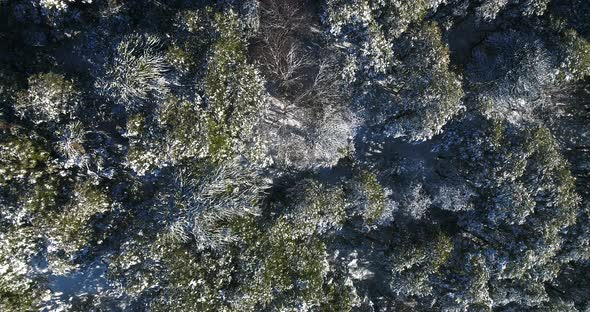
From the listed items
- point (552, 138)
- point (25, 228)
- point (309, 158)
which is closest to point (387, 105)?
point (309, 158)

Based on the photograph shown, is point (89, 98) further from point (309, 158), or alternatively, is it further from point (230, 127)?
point (309, 158)

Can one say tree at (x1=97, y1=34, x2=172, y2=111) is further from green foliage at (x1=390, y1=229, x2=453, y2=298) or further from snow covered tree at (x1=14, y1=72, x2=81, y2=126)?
green foliage at (x1=390, y1=229, x2=453, y2=298)

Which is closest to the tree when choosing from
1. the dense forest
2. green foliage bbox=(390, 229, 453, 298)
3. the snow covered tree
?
the dense forest

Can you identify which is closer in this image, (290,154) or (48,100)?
(48,100)

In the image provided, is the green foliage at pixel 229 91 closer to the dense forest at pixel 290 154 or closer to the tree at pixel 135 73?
the dense forest at pixel 290 154

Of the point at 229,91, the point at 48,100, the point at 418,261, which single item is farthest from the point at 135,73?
the point at 418,261

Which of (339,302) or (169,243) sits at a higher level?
(169,243)

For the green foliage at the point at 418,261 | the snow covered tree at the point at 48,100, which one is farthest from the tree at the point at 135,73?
the green foliage at the point at 418,261

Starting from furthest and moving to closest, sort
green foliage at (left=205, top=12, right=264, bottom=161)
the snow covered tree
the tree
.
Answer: green foliage at (left=205, top=12, right=264, bottom=161) → the snow covered tree → the tree

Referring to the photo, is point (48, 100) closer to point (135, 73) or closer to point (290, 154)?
point (135, 73)
